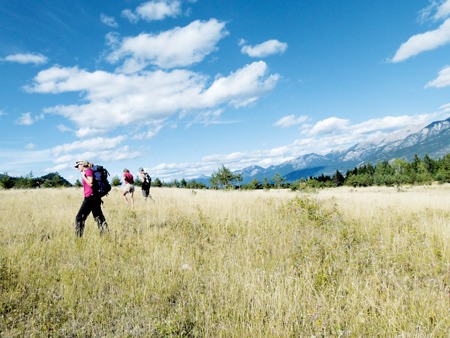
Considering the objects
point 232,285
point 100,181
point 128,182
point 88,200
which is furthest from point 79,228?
point 128,182

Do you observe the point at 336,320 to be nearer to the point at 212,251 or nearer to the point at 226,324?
the point at 226,324

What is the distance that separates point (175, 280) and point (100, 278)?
1205 millimetres

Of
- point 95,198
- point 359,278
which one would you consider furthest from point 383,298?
point 95,198

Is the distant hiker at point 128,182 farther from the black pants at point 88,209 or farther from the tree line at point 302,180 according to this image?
the tree line at point 302,180

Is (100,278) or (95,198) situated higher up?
(95,198)

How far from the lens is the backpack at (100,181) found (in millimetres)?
7395

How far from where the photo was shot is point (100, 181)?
7562 mm

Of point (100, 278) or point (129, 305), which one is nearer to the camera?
point (129, 305)

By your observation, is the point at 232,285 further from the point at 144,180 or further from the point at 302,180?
the point at 302,180

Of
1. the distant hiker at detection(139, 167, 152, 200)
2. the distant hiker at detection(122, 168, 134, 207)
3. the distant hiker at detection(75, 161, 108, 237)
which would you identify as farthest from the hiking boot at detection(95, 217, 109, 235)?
the distant hiker at detection(139, 167, 152, 200)

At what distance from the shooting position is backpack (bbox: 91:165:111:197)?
7.39 metres

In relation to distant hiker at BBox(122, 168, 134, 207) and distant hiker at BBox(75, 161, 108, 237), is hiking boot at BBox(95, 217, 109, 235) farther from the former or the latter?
distant hiker at BBox(122, 168, 134, 207)

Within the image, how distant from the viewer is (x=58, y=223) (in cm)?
820

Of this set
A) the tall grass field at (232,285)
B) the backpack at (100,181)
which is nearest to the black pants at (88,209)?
the backpack at (100,181)
